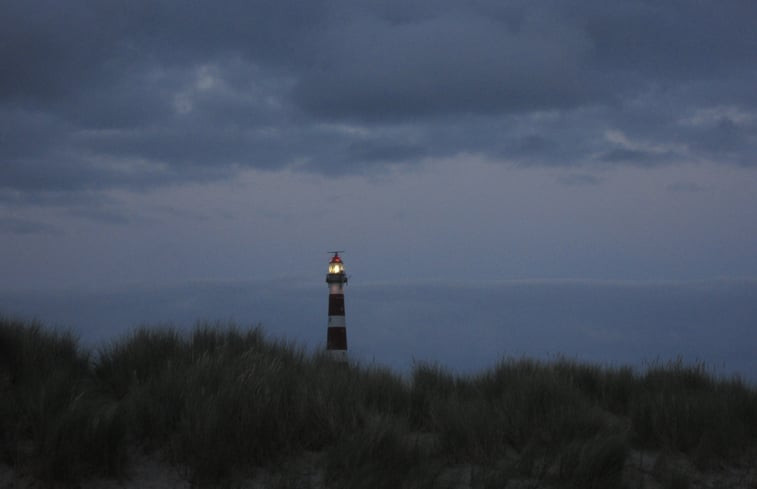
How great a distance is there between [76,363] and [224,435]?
9.96 feet

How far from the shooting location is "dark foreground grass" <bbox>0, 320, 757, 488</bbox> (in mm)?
7273

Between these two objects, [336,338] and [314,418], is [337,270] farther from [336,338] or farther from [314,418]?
[314,418]

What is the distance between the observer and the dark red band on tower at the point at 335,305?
17094 millimetres

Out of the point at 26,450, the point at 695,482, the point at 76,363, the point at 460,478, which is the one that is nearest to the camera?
the point at 26,450

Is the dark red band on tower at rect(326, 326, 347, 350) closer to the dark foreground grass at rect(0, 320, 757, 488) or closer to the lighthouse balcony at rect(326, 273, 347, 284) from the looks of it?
the lighthouse balcony at rect(326, 273, 347, 284)

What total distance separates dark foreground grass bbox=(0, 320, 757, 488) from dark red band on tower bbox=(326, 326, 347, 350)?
6316 millimetres

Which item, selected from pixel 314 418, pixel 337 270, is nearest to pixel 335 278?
pixel 337 270

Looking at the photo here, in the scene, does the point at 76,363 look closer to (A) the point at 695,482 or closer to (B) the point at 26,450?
(B) the point at 26,450

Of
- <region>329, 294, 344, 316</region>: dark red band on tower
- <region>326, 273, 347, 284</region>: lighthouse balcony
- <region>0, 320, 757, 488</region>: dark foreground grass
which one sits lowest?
<region>0, 320, 757, 488</region>: dark foreground grass

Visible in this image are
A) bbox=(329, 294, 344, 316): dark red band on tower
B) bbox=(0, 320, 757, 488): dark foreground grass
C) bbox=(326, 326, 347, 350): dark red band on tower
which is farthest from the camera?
bbox=(329, 294, 344, 316): dark red band on tower

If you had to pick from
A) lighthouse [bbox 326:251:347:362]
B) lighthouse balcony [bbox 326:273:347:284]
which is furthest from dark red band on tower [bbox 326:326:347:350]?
lighthouse balcony [bbox 326:273:347:284]

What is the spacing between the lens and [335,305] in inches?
674

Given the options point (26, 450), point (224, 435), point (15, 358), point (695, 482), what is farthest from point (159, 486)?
point (695, 482)

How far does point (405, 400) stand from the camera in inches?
378
